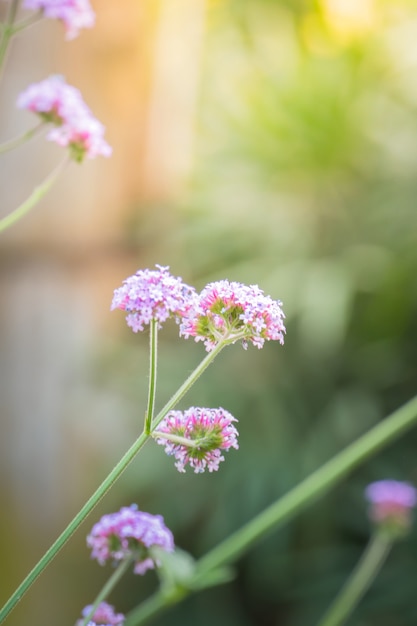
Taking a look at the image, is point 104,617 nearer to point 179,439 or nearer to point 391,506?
point 179,439

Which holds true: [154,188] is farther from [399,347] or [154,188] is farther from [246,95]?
[399,347]

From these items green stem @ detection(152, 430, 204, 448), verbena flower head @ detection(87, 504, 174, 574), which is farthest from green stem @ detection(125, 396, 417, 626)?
green stem @ detection(152, 430, 204, 448)

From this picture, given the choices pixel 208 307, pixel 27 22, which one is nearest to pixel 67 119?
pixel 27 22

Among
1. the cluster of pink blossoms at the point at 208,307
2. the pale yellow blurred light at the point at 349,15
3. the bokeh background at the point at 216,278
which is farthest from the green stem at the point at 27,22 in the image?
the pale yellow blurred light at the point at 349,15

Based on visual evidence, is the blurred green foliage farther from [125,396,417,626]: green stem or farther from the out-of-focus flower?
the out-of-focus flower

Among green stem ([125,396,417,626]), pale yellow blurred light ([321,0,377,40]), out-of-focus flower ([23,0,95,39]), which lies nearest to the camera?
out-of-focus flower ([23,0,95,39])
